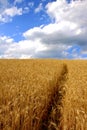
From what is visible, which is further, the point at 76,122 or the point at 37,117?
the point at 37,117

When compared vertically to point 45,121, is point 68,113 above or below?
above

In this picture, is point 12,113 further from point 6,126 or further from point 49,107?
point 49,107

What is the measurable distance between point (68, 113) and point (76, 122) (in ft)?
1.60

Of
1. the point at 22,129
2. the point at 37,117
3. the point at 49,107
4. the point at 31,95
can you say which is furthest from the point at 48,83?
the point at 22,129

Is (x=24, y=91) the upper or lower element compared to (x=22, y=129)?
upper

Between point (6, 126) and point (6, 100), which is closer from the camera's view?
point (6, 126)

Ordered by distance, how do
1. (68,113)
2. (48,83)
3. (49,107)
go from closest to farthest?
1. (68,113)
2. (49,107)
3. (48,83)

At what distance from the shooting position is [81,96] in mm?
6992

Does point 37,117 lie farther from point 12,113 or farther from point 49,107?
point 49,107

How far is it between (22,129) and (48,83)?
12.8 ft

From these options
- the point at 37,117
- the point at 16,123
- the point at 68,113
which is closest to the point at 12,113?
the point at 16,123

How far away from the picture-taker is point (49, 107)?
25.9 ft

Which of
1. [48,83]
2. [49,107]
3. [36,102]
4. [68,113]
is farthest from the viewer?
[48,83]

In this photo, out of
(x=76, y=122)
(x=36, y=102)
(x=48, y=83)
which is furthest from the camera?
(x=48, y=83)
